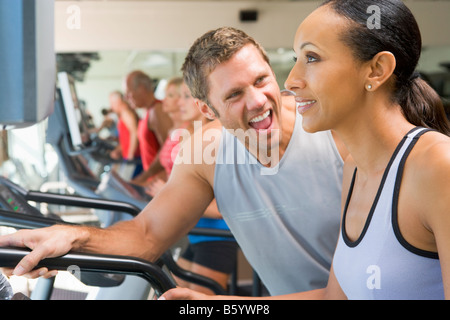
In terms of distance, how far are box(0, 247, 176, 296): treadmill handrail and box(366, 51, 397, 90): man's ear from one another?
61cm

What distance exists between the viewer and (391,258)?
3.27 feet

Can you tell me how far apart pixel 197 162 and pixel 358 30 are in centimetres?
75

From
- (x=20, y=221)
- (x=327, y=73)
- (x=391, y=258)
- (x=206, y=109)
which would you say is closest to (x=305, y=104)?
(x=327, y=73)

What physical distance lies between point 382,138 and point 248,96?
53cm

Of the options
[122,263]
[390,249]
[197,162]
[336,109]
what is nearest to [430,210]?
[390,249]

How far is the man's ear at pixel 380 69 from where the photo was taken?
1.04 metres

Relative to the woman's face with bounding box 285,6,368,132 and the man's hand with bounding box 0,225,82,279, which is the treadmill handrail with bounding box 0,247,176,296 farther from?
the woman's face with bounding box 285,6,368,132

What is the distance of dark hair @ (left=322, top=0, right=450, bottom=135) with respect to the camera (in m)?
1.03

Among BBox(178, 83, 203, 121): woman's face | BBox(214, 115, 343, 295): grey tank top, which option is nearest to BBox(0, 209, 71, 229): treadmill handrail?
BBox(214, 115, 343, 295): grey tank top

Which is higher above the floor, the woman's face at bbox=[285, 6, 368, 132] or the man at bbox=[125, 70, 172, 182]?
the woman's face at bbox=[285, 6, 368, 132]

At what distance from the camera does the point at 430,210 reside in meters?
0.94

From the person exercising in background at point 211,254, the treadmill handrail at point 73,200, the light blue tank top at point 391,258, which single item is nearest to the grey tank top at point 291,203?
the treadmill handrail at point 73,200

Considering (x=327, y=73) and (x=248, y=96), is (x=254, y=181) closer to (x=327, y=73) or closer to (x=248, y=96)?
(x=248, y=96)
